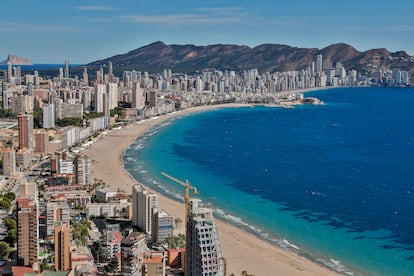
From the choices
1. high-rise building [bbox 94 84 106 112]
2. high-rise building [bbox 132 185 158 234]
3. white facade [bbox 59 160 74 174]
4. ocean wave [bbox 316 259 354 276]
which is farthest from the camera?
high-rise building [bbox 94 84 106 112]

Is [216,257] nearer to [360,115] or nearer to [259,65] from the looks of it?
[360,115]

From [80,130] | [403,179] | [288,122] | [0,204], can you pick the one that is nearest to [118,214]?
[0,204]

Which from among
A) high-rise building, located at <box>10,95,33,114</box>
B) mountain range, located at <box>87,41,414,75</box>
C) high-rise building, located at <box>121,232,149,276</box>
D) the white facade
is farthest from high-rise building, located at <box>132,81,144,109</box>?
mountain range, located at <box>87,41,414,75</box>

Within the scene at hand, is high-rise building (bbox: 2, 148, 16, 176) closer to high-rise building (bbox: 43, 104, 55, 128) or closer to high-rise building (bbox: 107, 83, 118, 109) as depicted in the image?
high-rise building (bbox: 43, 104, 55, 128)

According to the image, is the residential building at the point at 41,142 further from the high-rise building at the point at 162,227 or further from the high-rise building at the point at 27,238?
the high-rise building at the point at 27,238

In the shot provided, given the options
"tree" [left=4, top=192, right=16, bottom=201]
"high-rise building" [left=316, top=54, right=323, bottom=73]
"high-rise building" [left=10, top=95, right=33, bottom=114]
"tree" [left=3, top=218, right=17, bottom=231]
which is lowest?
"tree" [left=3, top=218, right=17, bottom=231]
